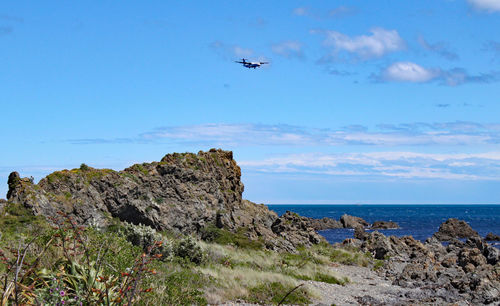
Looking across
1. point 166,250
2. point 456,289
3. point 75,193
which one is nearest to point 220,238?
point 75,193

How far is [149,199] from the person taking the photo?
102 feet

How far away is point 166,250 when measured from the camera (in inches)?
787

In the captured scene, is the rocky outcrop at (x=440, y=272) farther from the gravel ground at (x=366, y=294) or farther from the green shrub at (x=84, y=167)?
the green shrub at (x=84, y=167)

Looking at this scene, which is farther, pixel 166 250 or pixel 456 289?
pixel 456 289

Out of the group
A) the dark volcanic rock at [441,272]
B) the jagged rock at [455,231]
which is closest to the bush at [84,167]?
the dark volcanic rock at [441,272]

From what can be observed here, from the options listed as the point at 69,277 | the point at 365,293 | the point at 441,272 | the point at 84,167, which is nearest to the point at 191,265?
the point at 365,293

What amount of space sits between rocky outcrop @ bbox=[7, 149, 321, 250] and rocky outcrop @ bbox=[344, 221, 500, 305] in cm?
618

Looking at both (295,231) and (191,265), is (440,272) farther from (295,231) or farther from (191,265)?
(191,265)

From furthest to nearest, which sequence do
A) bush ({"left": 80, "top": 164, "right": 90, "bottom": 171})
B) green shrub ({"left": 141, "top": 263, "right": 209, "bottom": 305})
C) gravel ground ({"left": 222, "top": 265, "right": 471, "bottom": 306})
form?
bush ({"left": 80, "top": 164, "right": 90, "bottom": 171}), gravel ground ({"left": 222, "top": 265, "right": 471, "bottom": 306}), green shrub ({"left": 141, "top": 263, "right": 209, "bottom": 305})

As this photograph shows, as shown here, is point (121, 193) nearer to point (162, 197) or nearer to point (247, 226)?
point (162, 197)

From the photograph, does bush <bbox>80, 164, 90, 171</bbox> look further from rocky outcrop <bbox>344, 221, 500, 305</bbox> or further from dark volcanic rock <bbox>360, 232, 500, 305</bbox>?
dark volcanic rock <bbox>360, 232, 500, 305</bbox>

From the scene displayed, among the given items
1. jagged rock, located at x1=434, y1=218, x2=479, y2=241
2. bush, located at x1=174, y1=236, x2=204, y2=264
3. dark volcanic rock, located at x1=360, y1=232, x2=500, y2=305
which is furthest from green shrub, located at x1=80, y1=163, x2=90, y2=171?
jagged rock, located at x1=434, y1=218, x2=479, y2=241

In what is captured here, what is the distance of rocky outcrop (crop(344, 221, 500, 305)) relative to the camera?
21797 mm

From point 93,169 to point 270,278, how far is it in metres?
18.7
